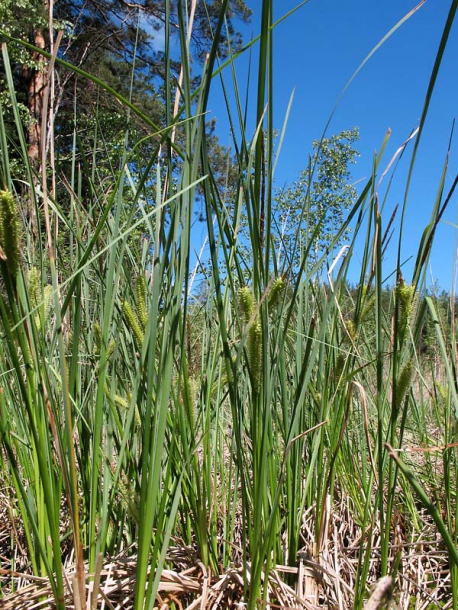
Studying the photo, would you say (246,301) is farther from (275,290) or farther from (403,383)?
(403,383)

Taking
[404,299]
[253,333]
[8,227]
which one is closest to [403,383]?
[404,299]

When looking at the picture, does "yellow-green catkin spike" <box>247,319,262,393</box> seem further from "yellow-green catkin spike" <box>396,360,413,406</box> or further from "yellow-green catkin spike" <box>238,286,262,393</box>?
"yellow-green catkin spike" <box>396,360,413,406</box>

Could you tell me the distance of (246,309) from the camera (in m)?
0.57

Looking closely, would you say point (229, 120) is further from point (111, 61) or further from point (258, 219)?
point (111, 61)

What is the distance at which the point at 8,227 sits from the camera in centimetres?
46

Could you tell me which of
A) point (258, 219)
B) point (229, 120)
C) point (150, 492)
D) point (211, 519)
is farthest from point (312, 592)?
point (229, 120)

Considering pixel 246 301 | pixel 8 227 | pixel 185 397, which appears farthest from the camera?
pixel 185 397

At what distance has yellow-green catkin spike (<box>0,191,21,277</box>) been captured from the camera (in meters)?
0.45

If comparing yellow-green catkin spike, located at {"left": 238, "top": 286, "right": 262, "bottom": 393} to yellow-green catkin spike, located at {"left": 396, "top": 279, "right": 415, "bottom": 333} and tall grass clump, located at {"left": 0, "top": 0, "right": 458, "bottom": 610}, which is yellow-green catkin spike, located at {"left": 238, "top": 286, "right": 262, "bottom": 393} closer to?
tall grass clump, located at {"left": 0, "top": 0, "right": 458, "bottom": 610}

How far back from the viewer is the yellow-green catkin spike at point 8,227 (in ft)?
1.49

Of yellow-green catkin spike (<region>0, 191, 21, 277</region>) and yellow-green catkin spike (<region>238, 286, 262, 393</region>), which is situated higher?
yellow-green catkin spike (<region>0, 191, 21, 277</region>)

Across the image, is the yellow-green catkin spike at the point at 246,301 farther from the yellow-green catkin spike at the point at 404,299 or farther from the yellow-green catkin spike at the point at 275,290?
the yellow-green catkin spike at the point at 404,299

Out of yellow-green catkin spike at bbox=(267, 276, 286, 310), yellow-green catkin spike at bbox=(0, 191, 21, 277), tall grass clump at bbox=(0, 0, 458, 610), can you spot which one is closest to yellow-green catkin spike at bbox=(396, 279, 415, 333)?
tall grass clump at bbox=(0, 0, 458, 610)

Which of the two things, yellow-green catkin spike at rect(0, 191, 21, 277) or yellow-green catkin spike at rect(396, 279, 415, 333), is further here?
yellow-green catkin spike at rect(396, 279, 415, 333)
